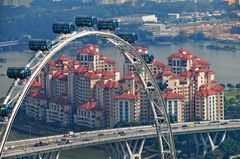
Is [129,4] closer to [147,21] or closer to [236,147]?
[147,21]

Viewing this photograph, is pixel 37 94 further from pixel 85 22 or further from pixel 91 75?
pixel 85 22

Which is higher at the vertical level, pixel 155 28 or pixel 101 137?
pixel 101 137

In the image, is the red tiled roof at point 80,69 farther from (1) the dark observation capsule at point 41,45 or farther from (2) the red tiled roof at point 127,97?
(1) the dark observation capsule at point 41,45

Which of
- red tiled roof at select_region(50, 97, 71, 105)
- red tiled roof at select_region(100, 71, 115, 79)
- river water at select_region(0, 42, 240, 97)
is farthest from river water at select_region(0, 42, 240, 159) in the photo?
red tiled roof at select_region(100, 71, 115, 79)

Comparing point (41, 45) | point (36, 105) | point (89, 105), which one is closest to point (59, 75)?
point (36, 105)

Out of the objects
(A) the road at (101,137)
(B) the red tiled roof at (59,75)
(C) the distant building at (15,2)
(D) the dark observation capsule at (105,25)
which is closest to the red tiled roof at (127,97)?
(A) the road at (101,137)

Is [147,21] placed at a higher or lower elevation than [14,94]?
lower

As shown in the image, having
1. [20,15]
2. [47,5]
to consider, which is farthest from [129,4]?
[20,15]

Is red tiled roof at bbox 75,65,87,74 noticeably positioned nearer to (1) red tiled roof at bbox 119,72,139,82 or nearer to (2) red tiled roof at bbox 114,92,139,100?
(1) red tiled roof at bbox 119,72,139,82
